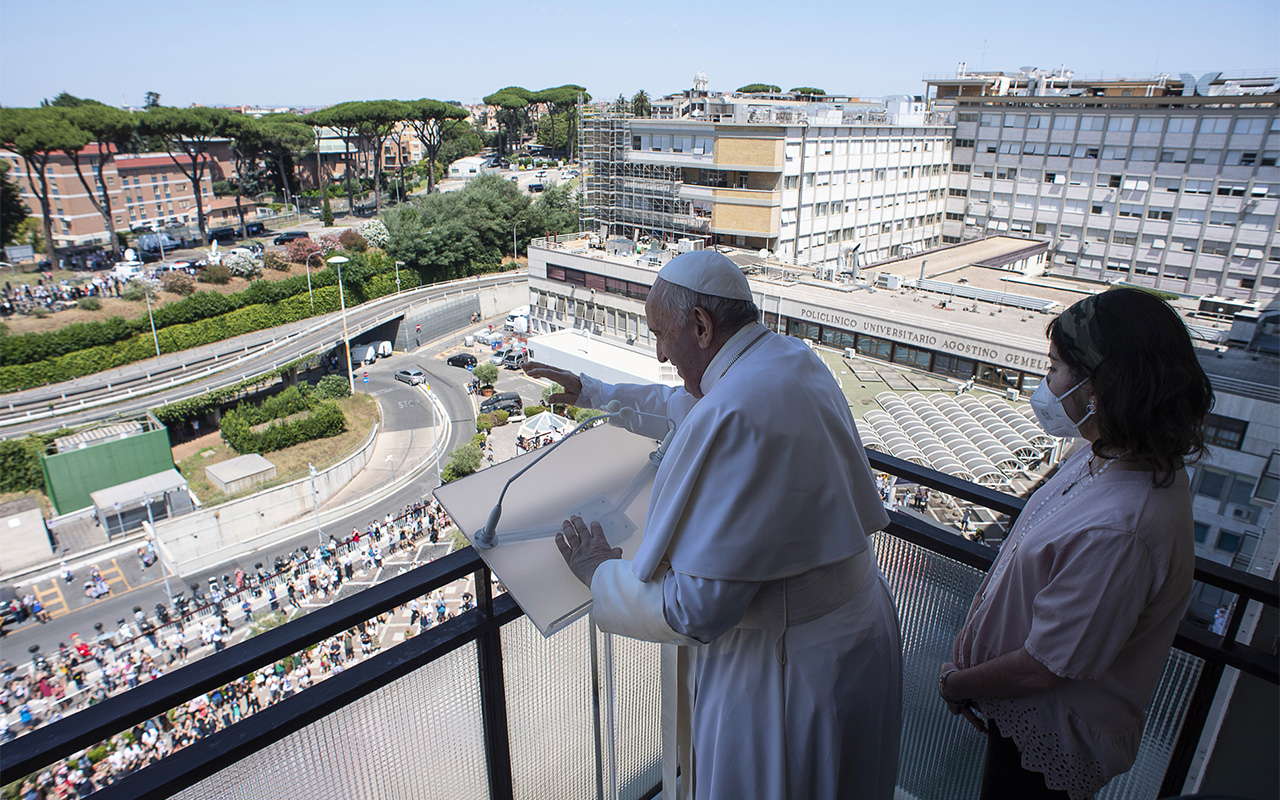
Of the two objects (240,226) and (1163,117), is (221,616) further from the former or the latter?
(1163,117)

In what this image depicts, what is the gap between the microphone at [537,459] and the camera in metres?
0.94

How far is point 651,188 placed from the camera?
2367 centimetres

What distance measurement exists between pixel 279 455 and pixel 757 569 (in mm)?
15926

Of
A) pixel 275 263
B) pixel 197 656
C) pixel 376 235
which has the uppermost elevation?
pixel 376 235

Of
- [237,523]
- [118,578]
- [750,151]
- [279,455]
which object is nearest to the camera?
[118,578]

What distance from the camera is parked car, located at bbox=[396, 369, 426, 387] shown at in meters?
19.3

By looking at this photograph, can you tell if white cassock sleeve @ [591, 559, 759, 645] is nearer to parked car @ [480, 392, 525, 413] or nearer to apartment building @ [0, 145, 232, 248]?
parked car @ [480, 392, 525, 413]

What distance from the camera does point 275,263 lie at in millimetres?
22609

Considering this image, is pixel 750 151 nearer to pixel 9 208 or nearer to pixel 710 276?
pixel 710 276

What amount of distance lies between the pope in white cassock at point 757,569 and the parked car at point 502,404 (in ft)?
53.1

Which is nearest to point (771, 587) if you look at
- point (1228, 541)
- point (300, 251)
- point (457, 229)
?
point (1228, 541)

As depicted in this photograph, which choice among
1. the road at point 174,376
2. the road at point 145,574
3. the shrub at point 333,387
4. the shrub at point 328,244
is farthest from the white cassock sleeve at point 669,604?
the shrub at point 328,244

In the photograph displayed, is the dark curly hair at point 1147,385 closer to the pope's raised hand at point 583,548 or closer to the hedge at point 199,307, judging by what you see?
the pope's raised hand at point 583,548

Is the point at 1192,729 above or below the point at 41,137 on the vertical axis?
below
